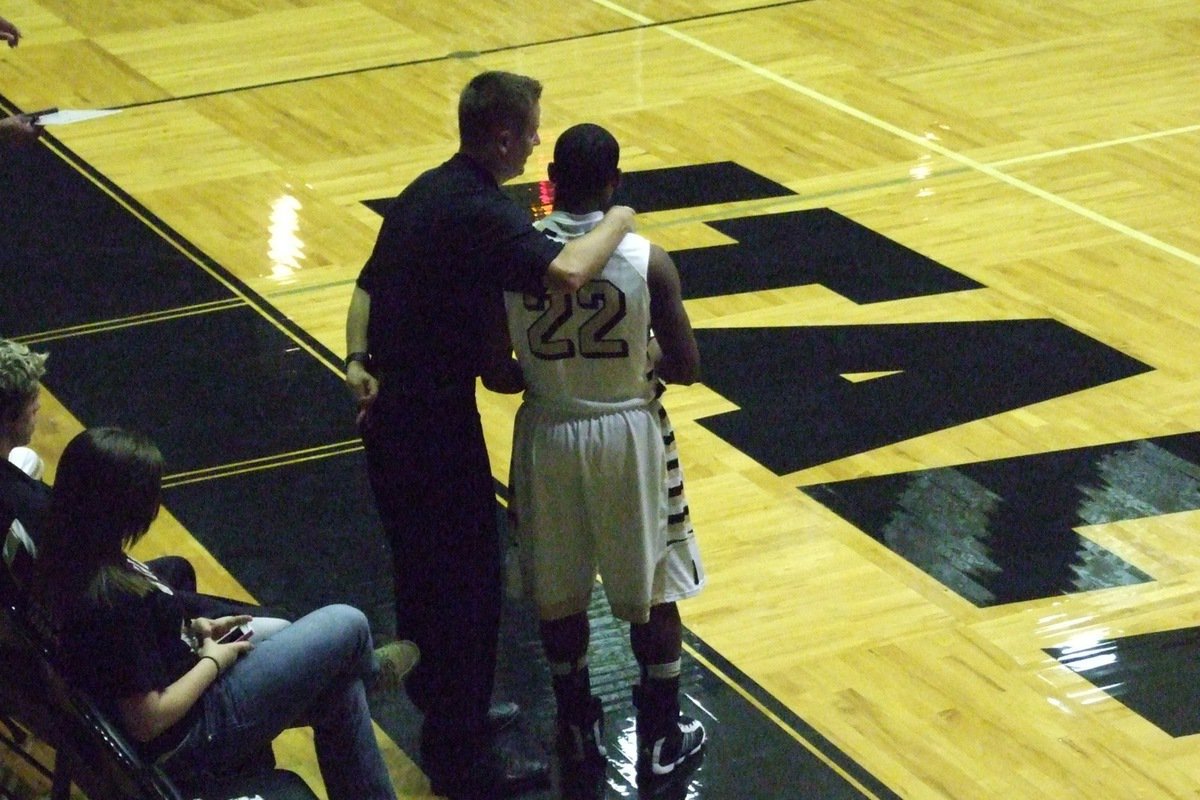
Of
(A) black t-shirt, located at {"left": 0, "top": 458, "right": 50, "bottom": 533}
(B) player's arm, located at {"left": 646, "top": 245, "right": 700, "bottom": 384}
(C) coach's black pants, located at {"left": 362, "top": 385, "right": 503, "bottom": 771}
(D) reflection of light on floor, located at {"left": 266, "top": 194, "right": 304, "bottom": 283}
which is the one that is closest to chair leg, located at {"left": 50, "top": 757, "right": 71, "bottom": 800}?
(A) black t-shirt, located at {"left": 0, "top": 458, "right": 50, "bottom": 533}

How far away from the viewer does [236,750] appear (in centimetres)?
363

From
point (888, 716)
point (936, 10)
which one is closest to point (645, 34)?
point (936, 10)

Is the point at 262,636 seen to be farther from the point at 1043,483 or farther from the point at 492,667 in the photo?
the point at 1043,483

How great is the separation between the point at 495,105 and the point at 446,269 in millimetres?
358

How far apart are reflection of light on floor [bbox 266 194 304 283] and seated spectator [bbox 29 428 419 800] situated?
3979 mm

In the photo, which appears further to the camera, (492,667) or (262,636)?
(492,667)

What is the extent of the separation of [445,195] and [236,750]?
3.97ft

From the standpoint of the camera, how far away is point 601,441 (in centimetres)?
402

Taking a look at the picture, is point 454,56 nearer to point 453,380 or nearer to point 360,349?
point 360,349

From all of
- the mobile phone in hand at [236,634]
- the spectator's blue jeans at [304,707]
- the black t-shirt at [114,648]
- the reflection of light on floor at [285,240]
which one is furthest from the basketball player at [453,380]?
the reflection of light on floor at [285,240]

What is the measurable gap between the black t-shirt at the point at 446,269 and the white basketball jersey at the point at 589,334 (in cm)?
8

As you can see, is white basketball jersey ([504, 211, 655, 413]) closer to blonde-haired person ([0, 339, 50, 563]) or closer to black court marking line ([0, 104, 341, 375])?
blonde-haired person ([0, 339, 50, 563])

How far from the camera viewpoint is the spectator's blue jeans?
3.60m

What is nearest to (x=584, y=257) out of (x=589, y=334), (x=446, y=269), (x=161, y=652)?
(x=589, y=334)
